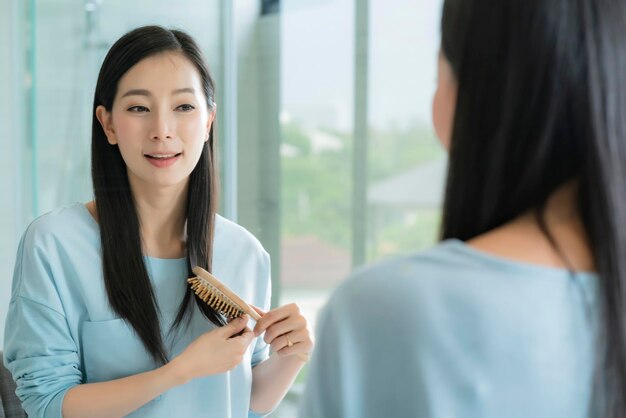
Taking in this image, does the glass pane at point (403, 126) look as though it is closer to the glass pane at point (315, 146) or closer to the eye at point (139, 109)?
the glass pane at point (315, 146)

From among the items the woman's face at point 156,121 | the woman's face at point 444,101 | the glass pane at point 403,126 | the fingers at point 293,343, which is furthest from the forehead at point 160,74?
the woman's face at point 444,101

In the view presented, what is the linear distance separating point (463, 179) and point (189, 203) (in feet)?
2.22

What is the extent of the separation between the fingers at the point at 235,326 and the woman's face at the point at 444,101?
1.69 feet

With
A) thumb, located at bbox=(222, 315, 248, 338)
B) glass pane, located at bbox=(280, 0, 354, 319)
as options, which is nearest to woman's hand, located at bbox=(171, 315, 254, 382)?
thumb, located at bbox=(222, 315, 248, 338)

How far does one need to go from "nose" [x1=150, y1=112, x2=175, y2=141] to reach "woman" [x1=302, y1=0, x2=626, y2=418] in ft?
1.98

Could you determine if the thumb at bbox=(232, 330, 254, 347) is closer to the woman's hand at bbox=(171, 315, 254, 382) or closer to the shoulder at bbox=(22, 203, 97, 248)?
the woman's hand at bbox=(171, 315, 254, 382)

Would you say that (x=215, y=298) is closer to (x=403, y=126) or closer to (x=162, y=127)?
(x=162, y=127)

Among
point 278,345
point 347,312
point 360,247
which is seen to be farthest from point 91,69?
point 347,312

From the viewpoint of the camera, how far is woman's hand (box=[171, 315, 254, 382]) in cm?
90

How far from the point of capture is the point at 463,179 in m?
0.43

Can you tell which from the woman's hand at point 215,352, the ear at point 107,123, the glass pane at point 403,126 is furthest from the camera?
the glass pane at point 403,126

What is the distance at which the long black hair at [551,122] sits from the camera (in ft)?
1.31

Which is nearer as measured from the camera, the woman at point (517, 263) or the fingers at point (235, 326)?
the woman at point (517, 263)

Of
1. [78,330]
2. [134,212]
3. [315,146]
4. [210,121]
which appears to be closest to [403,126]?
[315,146]
